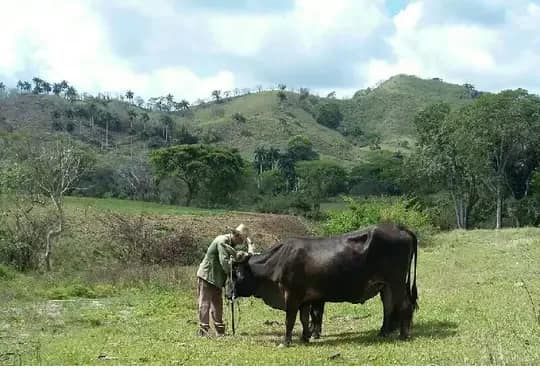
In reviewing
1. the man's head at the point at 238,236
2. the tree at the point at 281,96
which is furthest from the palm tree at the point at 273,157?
the man's head at the point at 238,236

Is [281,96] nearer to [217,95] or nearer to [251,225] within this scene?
[217,95]

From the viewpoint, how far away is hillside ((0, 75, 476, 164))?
121625mm

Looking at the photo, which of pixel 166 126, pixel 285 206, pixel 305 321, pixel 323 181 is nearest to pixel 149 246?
pixel 305 321

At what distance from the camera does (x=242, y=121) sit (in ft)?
487

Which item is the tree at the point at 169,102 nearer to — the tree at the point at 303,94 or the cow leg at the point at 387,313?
the tree at the point at 303,94

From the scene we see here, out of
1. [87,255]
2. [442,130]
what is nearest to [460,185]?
[442,130]

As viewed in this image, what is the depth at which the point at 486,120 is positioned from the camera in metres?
64.5

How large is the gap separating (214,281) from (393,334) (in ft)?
12.9

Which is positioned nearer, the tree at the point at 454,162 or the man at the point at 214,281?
the man at the point at 214,281

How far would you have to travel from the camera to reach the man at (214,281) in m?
14.4

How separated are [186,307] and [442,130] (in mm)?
53273

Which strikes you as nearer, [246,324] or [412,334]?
[412,334]

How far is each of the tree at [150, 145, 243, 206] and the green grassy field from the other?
51.6 metres

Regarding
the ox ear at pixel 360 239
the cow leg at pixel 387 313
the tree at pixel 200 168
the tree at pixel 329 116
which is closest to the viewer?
the cow leg at pixel 387 313
